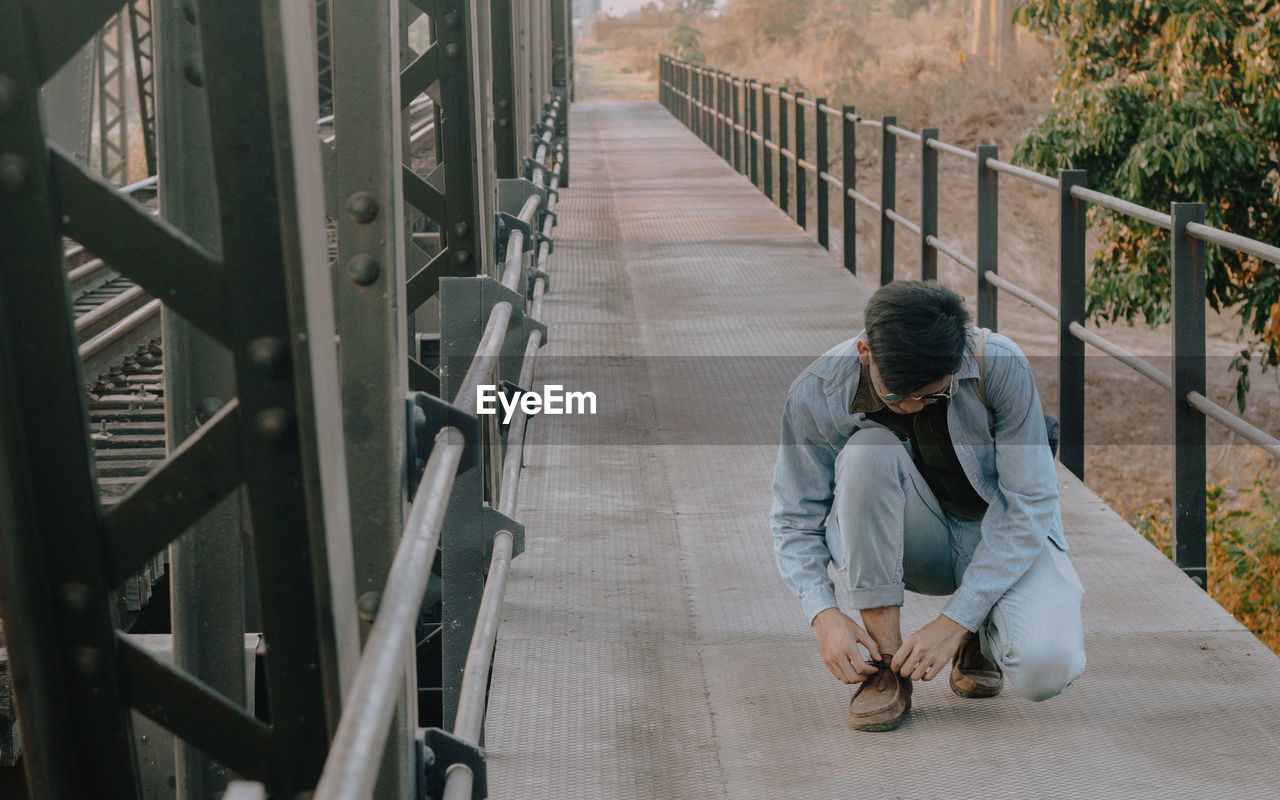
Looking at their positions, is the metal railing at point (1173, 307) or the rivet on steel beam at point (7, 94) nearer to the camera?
the rivet on steel beam at point (7, 94)

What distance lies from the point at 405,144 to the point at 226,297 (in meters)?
4.30

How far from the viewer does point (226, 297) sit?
1.18 m

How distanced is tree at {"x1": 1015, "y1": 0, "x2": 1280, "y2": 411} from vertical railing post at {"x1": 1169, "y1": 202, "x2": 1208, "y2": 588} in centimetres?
507

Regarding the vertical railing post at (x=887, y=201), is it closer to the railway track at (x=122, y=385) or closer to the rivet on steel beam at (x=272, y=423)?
the railway track at (x=122, y=385)

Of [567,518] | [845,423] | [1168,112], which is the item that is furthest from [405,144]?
[1168,112]

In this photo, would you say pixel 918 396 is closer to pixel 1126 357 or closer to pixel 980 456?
pixel 980 456

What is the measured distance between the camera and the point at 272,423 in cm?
121

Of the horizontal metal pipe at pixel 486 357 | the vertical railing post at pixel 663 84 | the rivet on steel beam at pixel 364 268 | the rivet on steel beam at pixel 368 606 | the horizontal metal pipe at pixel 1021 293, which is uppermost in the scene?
the vertical railing post at pixel 663 84

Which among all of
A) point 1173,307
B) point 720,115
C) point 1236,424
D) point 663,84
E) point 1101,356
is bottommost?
point 1101,356

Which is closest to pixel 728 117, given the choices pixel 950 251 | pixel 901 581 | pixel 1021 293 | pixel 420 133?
pixel 420 133

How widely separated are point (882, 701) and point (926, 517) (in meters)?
0.36

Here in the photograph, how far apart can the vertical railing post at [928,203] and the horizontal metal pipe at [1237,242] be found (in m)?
3.02

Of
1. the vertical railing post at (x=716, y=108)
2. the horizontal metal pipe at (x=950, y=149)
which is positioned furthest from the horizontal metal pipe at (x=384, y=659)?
the vertical railing post at (x=716, y=108)

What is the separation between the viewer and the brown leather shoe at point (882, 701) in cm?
281
